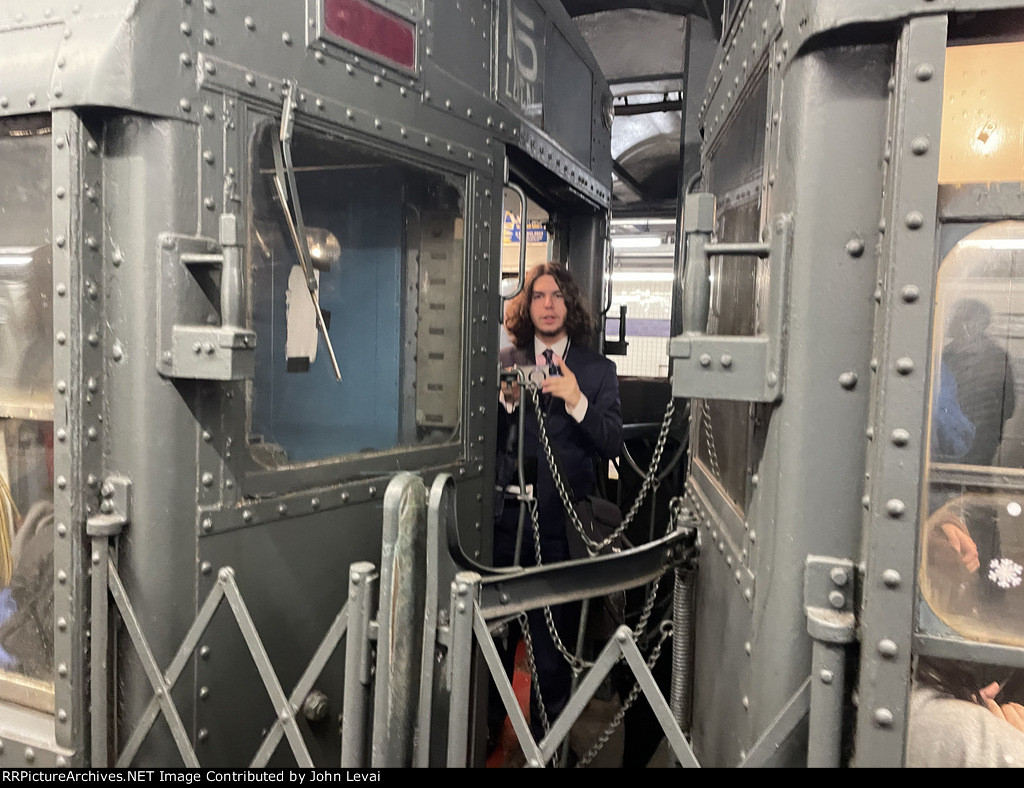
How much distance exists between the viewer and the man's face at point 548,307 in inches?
155

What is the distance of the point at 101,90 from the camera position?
2016 mm

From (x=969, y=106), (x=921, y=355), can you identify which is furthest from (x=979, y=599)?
(x=969, y=106)

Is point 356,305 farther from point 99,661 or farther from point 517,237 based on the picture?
point 517,237

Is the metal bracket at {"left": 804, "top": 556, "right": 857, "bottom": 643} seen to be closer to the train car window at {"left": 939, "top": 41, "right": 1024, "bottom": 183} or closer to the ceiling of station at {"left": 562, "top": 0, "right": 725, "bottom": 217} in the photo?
the train car window at {"left": 939, "top": 41, "right": 1024, "bottom": 183}

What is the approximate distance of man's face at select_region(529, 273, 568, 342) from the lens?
393cm

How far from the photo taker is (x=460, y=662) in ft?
6.18

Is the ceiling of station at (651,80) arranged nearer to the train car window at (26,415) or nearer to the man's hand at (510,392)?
the man's hand at (510,392)

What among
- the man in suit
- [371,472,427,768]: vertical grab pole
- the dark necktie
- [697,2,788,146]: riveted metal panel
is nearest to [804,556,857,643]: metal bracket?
[371,472,427,768]: vertical grab pole

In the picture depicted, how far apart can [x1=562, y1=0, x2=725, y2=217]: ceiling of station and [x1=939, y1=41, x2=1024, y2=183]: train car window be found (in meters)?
4.01

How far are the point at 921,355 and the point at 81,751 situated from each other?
2.52m

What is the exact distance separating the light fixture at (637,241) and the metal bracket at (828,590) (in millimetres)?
9676

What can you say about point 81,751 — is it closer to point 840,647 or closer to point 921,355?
point 840,647

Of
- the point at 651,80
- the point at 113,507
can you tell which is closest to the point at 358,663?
the point at 113,507

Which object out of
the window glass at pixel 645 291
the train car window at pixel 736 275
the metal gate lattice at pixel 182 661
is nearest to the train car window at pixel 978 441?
the train car window at pixel 736 275
